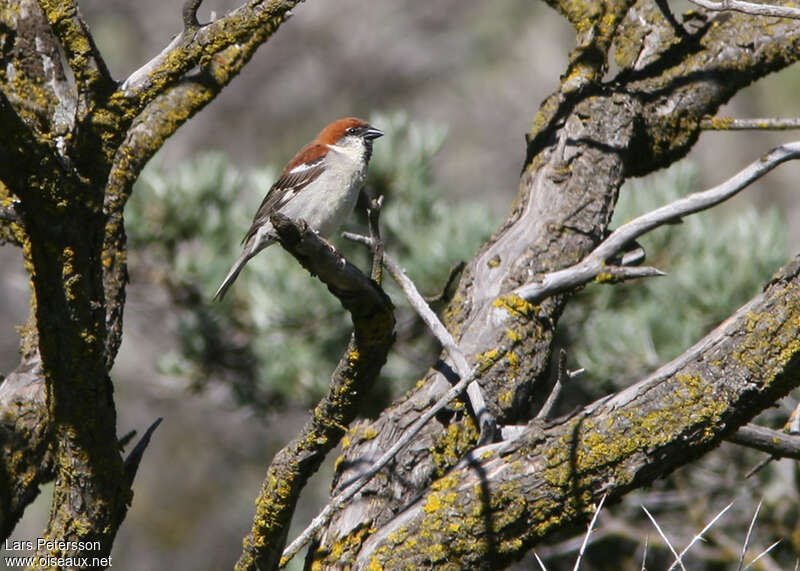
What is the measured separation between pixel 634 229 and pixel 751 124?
1.72ft

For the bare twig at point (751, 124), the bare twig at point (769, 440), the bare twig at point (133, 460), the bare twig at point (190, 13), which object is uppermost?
the bare twig at point (190, 13)

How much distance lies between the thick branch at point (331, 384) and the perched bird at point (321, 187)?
5.33 feet

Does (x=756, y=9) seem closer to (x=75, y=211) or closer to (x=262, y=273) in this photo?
(x=75, y=211)

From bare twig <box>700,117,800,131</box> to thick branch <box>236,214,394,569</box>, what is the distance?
57.9 inches

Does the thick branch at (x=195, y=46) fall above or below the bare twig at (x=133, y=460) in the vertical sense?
above

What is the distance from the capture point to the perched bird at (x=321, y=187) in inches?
171

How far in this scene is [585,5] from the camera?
3422 millimetres

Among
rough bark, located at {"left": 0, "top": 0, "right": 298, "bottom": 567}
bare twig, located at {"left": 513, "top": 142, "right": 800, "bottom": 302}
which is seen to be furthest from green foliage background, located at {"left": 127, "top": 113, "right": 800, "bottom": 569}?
rough bark, located at {"left": 0, "top": 0, "right": 298, "bottom": 567}

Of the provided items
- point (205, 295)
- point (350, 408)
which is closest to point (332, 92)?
point (205, 295)

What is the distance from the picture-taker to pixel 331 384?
265 cm

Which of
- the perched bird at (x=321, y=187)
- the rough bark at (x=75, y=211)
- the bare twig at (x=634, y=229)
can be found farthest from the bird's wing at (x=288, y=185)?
the bare twig at (x=634, y=229)

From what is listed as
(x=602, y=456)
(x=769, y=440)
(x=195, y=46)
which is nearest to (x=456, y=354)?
(x=602, y=456)

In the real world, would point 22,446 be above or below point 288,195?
below

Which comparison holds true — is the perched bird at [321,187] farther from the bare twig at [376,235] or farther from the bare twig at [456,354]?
the bare twig at [376,235]
